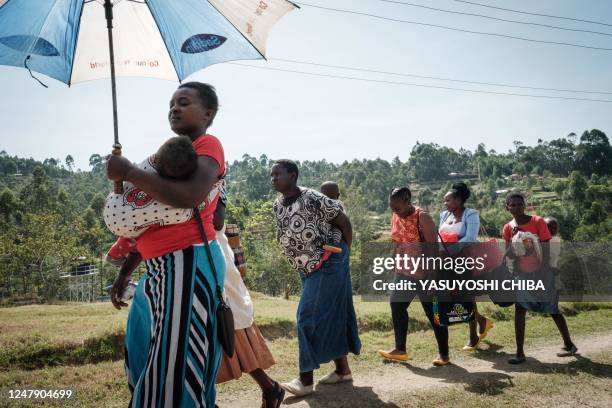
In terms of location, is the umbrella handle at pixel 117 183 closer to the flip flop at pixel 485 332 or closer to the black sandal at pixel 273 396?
the black sandal at pixel 273 396

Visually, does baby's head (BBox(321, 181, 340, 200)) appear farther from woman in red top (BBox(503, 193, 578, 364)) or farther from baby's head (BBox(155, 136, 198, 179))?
baby's head (BBox(155, 136, 198, 179))

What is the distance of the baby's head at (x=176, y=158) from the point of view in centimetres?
169

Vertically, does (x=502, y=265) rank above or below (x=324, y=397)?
above

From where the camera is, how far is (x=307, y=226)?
3.74 meters

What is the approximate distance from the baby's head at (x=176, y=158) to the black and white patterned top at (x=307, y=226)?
81.3 inches

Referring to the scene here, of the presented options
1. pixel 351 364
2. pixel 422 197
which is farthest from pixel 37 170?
pixel 422 197

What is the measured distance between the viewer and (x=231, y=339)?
191 cm

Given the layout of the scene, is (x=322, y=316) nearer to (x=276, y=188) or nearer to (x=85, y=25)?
(x=276, y=188)

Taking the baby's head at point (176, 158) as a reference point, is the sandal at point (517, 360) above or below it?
below

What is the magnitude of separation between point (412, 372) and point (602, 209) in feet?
161

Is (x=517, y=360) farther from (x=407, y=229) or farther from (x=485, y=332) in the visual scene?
(x=407, y=229)

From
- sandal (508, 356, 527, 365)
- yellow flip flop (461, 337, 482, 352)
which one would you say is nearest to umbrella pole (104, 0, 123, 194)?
sandal (508, 356, 527, 365)

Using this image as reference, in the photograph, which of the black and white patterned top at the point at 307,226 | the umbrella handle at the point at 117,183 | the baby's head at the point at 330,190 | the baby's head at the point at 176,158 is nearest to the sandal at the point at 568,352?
the baby's head at the point at 330,190

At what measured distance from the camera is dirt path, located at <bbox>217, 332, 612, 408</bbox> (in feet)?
11.8
